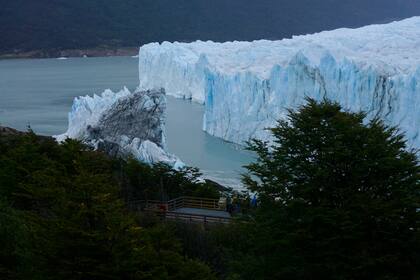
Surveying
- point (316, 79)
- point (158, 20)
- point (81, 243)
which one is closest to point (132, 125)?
point (316, 79)

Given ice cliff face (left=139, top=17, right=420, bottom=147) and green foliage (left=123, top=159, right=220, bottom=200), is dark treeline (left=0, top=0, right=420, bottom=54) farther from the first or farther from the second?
green foliage (left=123, top=159, right=220, bottom=200)

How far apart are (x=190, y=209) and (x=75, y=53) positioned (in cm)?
6865

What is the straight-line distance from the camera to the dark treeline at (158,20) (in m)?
79.6

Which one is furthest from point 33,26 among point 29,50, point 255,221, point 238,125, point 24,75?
point 255,221

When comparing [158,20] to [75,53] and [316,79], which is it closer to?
[75,53]

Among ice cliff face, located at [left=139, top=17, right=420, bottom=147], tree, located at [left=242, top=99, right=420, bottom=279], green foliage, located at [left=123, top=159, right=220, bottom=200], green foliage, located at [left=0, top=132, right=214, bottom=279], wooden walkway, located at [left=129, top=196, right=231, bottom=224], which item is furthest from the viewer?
A: ice cliff face, located at [left=139, top=17, right=420, bottom=147]

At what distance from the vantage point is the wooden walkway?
30.4 ft

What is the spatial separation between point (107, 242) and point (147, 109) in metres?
12.5

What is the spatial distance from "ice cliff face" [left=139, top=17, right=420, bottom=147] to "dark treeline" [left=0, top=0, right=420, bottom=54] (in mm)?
54698

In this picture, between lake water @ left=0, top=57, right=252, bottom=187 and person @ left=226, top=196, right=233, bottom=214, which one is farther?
lake water @ left=0, top=57, right=252, bottom=187

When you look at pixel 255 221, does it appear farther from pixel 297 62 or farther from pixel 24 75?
pixel 24 75

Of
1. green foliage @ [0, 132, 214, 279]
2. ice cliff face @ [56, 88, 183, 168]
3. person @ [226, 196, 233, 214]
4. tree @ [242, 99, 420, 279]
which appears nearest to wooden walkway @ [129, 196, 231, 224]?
person @ [226, 196, 233, 214]

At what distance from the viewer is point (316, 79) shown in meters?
19.3

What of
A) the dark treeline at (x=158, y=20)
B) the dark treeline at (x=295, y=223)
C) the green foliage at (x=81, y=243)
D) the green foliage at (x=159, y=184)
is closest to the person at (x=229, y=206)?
the green foliage at (x=159, y=184)
